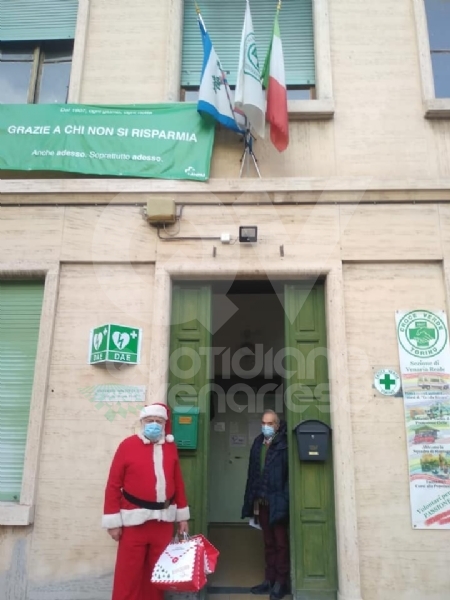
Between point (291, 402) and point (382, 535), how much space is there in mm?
1530

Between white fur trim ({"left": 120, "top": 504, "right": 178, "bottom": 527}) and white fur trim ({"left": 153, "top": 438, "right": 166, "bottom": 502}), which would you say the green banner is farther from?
white fur trim ({"left": 120, "top": 504, "right": 178, "bottom": 527})

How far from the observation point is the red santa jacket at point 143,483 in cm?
429

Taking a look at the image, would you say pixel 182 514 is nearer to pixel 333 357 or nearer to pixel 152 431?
pixel 152 431

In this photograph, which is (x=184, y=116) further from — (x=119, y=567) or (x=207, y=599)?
(x=207, y=599)

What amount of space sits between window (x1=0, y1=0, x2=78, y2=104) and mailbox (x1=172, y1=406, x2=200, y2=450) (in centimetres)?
429

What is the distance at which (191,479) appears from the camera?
532cm

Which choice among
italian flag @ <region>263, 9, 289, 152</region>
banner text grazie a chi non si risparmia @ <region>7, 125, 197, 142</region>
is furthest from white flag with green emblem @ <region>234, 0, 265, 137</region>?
banner text grazie a chi non si risparmia @ <region>7, 125, 197, 142</region>

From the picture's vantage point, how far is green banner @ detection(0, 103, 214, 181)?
592 centimetres

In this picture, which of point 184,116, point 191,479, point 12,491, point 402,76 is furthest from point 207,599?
point 402,76

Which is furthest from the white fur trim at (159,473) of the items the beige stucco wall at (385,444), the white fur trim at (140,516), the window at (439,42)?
the window at (439,42)

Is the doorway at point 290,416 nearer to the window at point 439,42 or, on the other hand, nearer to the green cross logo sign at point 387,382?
the green cross logo sign at point 387,382

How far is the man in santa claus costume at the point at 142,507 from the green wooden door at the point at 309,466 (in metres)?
1.35

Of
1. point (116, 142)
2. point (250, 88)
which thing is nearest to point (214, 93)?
point (250, 88)

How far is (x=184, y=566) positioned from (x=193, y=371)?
6.72 feet
